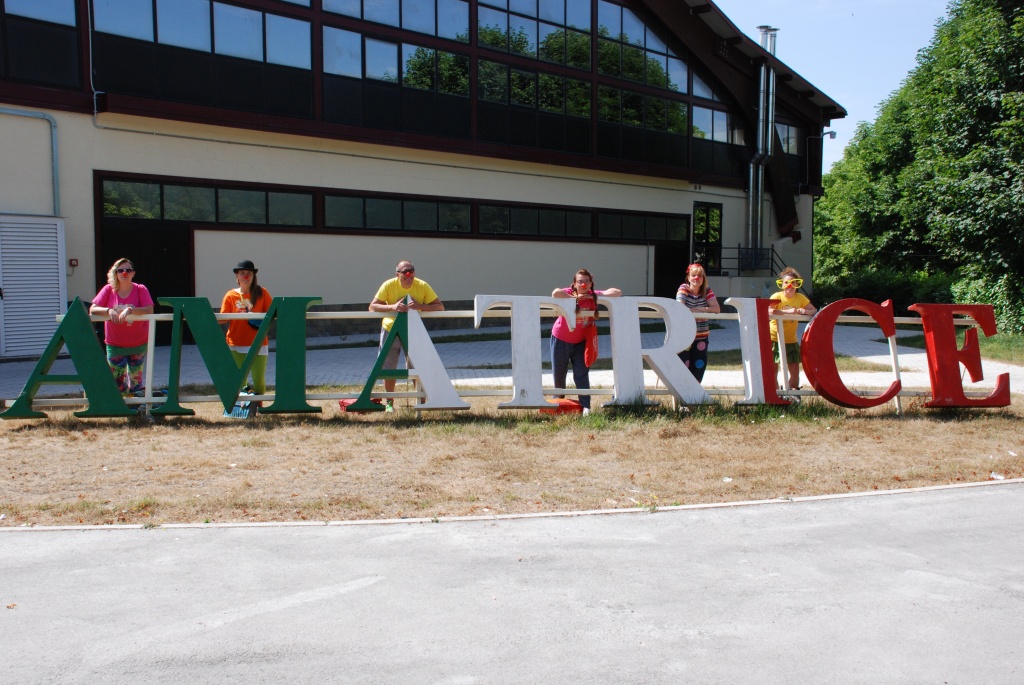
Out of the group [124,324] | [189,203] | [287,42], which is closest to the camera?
[124,324]

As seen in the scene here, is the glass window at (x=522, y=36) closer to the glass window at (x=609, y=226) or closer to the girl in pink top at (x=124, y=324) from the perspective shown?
the glass window at (x=609, y=226)

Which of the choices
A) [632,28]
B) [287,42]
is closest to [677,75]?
[632,28]

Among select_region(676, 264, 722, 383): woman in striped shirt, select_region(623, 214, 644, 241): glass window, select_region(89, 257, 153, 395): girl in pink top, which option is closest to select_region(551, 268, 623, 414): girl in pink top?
select_region(676, 264, 722, 383): woman in striped shirt

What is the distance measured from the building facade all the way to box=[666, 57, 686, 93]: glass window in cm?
7

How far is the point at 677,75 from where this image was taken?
2836 centimetres

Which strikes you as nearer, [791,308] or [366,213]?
[791,308]

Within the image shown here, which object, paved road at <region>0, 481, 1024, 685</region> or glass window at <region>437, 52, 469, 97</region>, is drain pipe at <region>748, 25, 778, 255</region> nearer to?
glass window at <region>437, 52, 469, 97</region>

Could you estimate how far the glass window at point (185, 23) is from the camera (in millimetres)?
17359

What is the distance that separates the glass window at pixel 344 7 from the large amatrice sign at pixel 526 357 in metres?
12.2

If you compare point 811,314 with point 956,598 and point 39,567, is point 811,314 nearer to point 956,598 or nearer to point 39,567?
point 956,598

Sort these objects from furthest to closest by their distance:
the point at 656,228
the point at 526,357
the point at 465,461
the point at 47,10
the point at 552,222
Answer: the point at 656,228 → the point at 552,222 → the point at 47,10 → the point at 526,357 → the point at 465,461

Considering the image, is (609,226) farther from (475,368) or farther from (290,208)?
(475,368)

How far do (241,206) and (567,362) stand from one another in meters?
11.4

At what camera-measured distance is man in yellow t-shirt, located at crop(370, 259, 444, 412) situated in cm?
982
